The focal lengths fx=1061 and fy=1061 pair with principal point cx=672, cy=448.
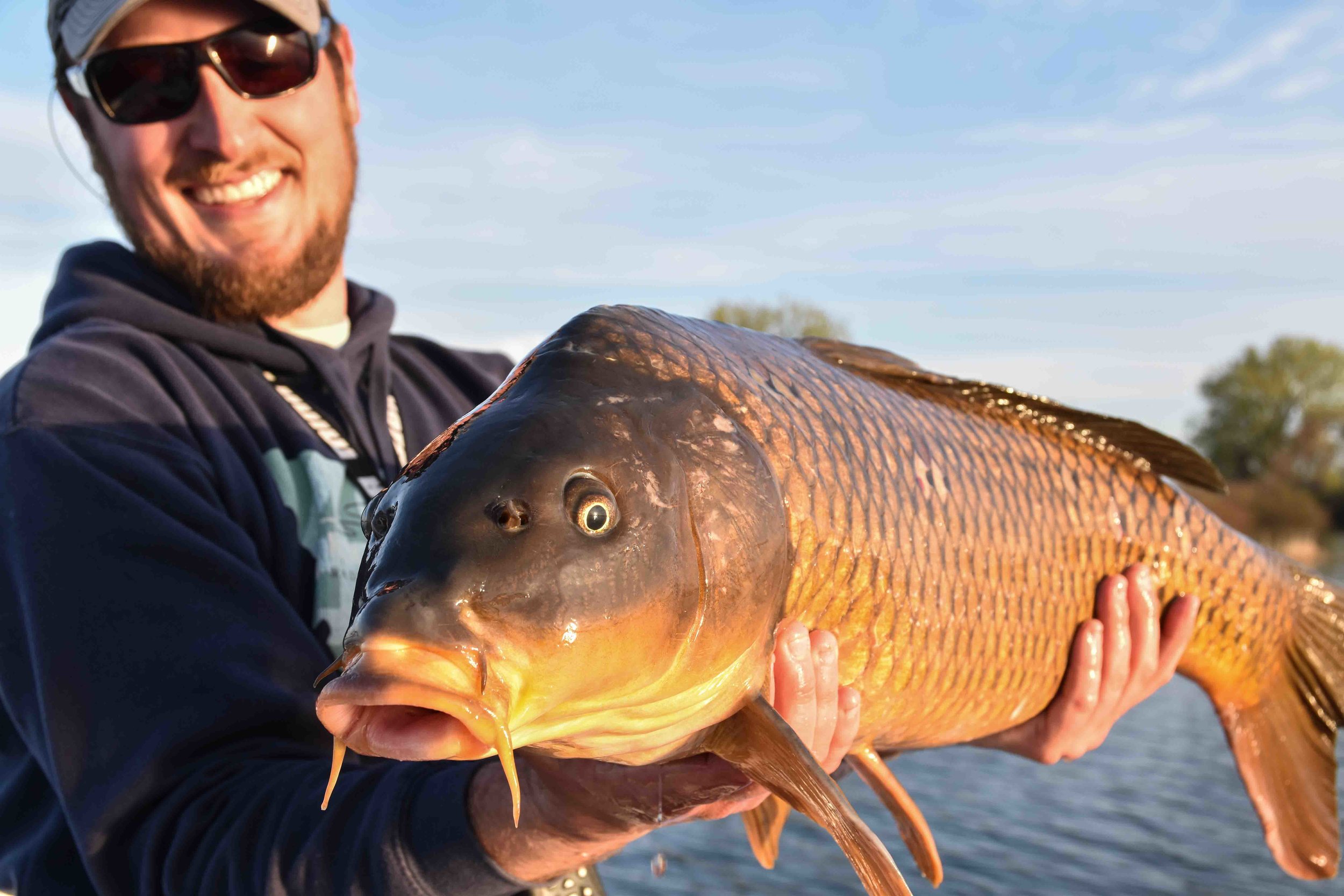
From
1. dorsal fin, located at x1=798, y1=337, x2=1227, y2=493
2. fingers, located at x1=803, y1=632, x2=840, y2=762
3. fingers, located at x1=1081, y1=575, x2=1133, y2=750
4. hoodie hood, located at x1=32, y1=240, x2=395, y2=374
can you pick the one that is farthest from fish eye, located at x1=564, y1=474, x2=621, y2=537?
fingers, located at x1=1081, y1=575, x2=1133, y2=750

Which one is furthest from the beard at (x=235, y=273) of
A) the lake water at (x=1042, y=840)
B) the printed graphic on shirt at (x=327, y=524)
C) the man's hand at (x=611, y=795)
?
the lake water at (x=1042, y=840)

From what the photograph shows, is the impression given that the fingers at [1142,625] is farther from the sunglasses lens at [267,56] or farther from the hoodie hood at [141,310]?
the sunglasses lens at [267,56]

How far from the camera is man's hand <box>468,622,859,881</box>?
1.46 metres

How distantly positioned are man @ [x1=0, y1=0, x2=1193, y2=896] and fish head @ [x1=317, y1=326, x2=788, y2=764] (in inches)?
5.1

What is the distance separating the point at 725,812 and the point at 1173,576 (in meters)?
1.50

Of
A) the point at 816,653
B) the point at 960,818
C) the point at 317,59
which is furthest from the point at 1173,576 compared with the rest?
the point at 960,818

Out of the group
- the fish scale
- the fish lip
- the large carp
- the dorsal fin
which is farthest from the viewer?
the dorsal fin

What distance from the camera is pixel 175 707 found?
67.1 inches

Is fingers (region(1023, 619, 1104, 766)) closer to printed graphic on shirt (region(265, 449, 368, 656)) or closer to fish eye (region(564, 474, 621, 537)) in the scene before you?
fish eye (region(564, 474, 621, 537))

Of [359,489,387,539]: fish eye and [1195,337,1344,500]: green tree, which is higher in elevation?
[1195,337,1344,500]: green tree

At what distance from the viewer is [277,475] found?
7.23 ft

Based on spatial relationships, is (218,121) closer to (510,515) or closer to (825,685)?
(510,515)

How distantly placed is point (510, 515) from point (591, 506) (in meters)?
0.11

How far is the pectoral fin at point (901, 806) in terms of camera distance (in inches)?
80.1
